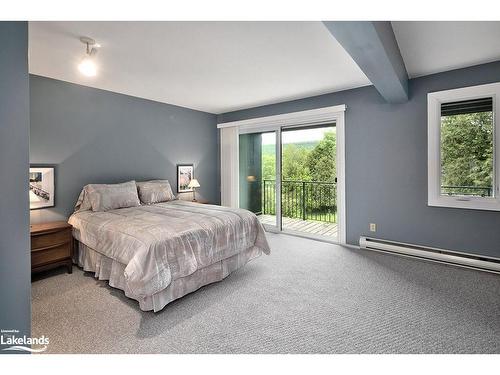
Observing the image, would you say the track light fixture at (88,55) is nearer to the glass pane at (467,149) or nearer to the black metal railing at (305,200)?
the black metal railing at (305,200)

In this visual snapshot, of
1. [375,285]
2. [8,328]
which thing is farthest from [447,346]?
[8,328]

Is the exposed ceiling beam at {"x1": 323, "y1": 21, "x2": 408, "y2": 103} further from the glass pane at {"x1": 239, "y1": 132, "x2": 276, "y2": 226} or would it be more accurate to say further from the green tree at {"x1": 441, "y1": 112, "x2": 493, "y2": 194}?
the glass pane at {"x1": 239, "y1": 132, "x2": 276, "y2": 226}

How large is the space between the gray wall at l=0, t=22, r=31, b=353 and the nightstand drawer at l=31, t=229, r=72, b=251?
192 centimetres

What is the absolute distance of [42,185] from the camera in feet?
10.7

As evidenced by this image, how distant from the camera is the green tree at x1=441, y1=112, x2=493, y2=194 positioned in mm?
3023

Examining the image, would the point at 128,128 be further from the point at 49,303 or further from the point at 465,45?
the point at 465,45

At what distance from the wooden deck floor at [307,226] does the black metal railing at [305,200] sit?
12 centimetres

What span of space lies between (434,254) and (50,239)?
4.52m

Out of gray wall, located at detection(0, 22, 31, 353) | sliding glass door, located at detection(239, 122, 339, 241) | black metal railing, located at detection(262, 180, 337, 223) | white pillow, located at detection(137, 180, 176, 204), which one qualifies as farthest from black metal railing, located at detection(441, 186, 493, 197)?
gray wall, located at detection(0, 22, 31, 353)

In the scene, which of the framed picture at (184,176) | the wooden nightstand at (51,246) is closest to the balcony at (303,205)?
the framed picture at (184,176)

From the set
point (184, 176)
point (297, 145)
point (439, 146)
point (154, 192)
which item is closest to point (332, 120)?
point (297, 145)

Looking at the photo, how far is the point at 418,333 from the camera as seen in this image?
1.89 metres

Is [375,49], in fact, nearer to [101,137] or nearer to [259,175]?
[259,175]

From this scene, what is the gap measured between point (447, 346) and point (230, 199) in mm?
4147
